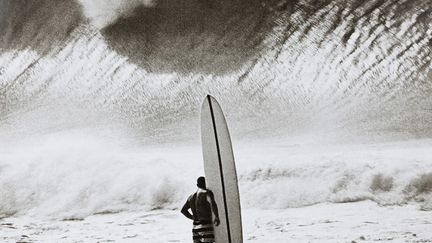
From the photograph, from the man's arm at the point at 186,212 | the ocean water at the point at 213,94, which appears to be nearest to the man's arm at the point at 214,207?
the man's arm at the point at 186,212

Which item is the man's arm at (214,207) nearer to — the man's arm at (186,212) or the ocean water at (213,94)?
the man's arm at (186,212)

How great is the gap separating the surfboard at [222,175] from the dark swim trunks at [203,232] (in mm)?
30

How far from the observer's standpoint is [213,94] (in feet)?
9.91

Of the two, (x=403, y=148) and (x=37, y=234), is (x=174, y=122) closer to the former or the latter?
(x=37, y=234)

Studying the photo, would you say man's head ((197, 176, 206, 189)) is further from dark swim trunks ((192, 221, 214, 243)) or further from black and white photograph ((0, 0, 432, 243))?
dark swim trunks ((192, 221, 214, 243))

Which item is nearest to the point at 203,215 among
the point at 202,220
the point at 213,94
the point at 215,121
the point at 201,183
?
the point at 202,220


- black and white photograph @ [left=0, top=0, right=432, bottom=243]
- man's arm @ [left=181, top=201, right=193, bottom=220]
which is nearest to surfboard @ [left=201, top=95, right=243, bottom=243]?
black and white photograph @ [left=0, top=0, right=432, bottom=243]

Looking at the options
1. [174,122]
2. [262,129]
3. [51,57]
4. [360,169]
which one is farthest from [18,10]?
[360,169]

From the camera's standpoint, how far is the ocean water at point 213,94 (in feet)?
9.04

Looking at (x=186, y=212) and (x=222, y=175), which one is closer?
(x=222, y=175)

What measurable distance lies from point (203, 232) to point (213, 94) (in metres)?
Answer: 0.76

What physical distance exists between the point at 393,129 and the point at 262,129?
55cm

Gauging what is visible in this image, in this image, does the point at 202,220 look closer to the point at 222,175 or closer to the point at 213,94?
the point at 222,175

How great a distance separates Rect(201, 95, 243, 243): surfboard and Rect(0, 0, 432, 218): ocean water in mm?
271
